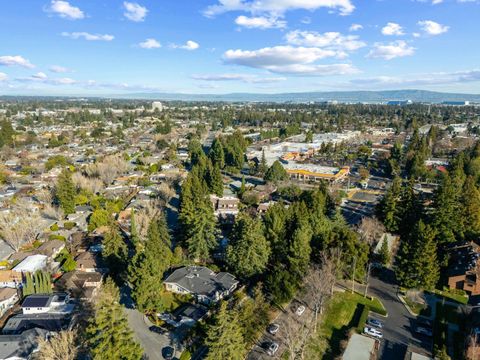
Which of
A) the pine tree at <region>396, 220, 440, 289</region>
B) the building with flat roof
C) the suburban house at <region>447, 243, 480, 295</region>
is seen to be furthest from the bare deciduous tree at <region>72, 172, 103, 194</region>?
the suburban house at <region>447, 243, 480, 295</region>

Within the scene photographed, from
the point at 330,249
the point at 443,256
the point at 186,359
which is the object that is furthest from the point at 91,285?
the point at 443,256

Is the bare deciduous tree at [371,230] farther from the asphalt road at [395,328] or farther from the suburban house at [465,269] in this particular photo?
the suburban house at [465,269]

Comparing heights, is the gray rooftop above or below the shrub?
above

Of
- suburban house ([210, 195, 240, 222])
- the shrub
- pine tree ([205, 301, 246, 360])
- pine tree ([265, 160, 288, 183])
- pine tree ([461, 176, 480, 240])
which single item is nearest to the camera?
pine tree ([205, 301, 246, 360])

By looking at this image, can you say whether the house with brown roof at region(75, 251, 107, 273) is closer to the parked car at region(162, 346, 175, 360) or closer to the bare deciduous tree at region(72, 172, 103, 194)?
the parked car at region(162, 346, 175, 360)


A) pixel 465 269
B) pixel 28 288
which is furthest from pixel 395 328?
pixel 28 288

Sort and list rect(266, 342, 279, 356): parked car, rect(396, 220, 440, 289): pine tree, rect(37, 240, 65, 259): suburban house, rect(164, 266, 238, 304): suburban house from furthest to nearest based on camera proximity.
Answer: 1. rect(37, 240, 65, 259): suburban house
2. rect(396, 220, 440, 289): pine tree
3. rect(164, 266, 238, 304): suburban house
4. rect(266, 342, 279, 356): parked car

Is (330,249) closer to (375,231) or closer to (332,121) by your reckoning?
(375,231)
